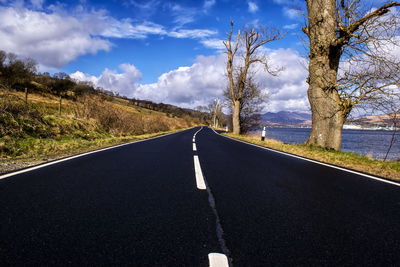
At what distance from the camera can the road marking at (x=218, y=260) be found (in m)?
1.68

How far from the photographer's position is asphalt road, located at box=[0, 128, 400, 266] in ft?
5.96

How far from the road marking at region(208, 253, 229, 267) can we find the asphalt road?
0.15ft

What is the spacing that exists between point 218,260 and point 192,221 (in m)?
0.75

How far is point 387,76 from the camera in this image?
778 cm

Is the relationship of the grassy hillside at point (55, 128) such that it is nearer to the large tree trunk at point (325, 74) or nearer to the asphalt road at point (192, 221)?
the asphalt road at point (192, 221)

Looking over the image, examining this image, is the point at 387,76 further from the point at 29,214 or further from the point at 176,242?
the point at 29,214

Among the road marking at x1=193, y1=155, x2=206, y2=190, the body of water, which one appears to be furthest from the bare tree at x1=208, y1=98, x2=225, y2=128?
the road marking at x1=193, y1=155, x2=206, y2=190

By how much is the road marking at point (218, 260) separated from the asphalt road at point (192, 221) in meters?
0.04

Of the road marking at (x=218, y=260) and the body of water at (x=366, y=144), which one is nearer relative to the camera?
the road marking at (x=218, y=260)

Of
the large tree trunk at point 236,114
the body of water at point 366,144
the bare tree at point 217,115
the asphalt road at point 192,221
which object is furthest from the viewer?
the bare tree at point 217,115

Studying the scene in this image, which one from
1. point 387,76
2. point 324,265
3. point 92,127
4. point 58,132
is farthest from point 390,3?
point 92,127

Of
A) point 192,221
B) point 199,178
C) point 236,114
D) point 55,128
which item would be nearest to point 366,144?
point 236,114

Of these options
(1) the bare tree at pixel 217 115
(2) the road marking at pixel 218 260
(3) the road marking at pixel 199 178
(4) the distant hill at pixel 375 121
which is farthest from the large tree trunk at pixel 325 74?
(1) the bare tree at pixel 217 115

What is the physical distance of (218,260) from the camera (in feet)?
5.69
